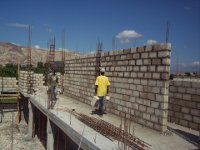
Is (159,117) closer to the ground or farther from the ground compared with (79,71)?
closer to the ground

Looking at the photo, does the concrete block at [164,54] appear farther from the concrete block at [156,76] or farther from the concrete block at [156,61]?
the concrete block at [156,76]

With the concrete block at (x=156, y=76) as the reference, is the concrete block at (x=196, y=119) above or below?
below

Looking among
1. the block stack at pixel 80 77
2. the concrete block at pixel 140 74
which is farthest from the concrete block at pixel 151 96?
the block stack at pixel 80 77

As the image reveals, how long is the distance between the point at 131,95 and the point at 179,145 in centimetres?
241

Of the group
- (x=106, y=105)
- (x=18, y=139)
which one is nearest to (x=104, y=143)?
(x=106, y=105)

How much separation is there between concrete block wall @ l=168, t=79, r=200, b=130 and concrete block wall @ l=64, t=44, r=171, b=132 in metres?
1.11

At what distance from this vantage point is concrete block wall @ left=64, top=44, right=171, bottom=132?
5887 mm

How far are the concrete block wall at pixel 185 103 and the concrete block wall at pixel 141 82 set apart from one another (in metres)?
1.11

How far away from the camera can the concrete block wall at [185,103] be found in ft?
21.3

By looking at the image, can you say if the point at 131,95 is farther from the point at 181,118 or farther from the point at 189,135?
the point at 189,135

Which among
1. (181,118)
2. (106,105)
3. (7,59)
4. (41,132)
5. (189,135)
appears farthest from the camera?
(7,59)

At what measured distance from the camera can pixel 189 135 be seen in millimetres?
5777

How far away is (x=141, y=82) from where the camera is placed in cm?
666

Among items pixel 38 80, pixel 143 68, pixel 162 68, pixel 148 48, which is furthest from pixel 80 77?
pixel 162 68
